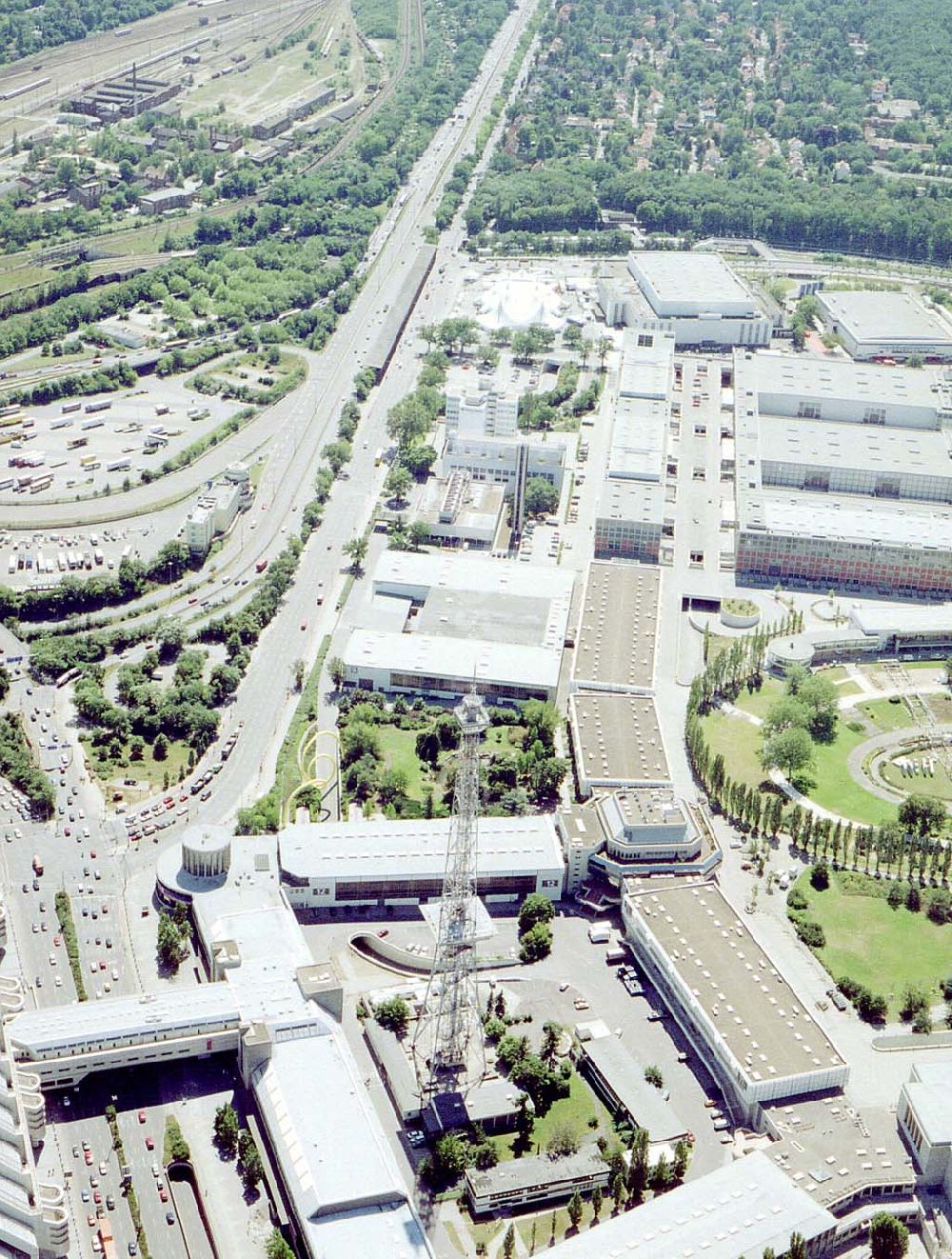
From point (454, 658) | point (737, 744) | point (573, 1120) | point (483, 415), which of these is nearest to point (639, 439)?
point (483, 415)

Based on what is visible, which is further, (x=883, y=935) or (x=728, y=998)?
(x=883, y=935)

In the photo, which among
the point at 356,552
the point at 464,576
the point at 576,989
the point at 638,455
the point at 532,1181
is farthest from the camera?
the point at 638,455

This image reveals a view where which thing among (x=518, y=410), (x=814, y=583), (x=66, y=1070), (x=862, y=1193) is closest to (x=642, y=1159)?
(x=862, y=1193)

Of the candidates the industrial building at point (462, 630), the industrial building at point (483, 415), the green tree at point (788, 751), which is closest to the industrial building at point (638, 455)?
the industrial building at point (462, 630)

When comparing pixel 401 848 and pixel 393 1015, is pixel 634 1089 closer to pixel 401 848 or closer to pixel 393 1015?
pixel 393 1015

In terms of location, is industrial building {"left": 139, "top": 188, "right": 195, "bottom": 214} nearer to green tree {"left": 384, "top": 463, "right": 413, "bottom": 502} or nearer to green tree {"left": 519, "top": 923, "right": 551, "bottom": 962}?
green tree {"left": 384, "top": 463, "right": 413, "bottom": 502}

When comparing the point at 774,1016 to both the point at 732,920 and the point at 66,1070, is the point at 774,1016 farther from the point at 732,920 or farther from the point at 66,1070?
the point at 66,1070

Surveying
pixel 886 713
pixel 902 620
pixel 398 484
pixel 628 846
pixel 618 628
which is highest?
pixel 628 846

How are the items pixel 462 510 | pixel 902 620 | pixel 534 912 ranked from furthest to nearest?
pixel 462 510 < pixel 902 620 < pixel 534 912
